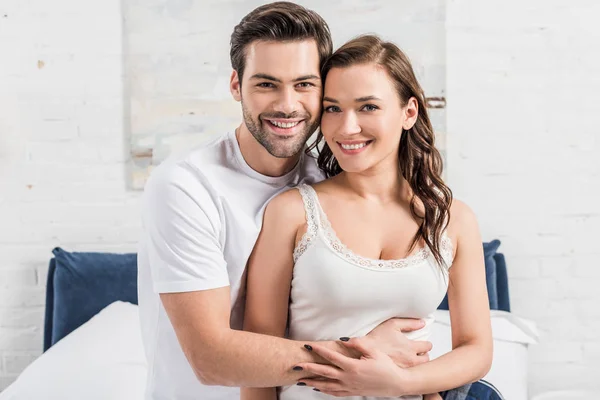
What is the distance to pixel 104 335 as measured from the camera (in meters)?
2.29

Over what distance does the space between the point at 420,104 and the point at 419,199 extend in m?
0.22

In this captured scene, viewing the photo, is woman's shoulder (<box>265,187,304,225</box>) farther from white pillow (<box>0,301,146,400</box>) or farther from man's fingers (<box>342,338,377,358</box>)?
white pillow (<box>0,301,146,400</box>)

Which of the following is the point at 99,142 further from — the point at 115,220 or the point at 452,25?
the point at 452,25

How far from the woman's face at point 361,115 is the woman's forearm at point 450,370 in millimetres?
452

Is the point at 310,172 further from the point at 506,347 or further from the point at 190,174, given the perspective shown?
the point at 506,347

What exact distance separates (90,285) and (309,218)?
141 cm

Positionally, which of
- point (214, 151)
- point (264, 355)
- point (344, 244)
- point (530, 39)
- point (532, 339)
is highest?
point (530, 39)

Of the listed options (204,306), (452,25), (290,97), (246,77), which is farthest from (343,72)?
(452,25)

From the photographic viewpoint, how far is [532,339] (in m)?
2.38

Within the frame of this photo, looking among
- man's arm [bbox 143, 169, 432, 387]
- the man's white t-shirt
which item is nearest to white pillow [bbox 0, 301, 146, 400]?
the man's white t-shirt

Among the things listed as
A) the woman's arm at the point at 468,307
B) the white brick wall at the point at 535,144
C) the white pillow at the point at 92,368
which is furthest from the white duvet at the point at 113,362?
the woman's arm at the point at 468,307

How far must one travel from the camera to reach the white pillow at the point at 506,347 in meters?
2.16

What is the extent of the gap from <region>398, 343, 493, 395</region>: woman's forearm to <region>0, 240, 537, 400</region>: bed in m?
0.61

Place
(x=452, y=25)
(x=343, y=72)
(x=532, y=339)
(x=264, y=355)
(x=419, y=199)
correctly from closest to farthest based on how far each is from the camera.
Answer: (x=264, y=355) < (x=343, y=72) < (x=419, y=199) < (x=532, y=339) < (x=452, y=25)
